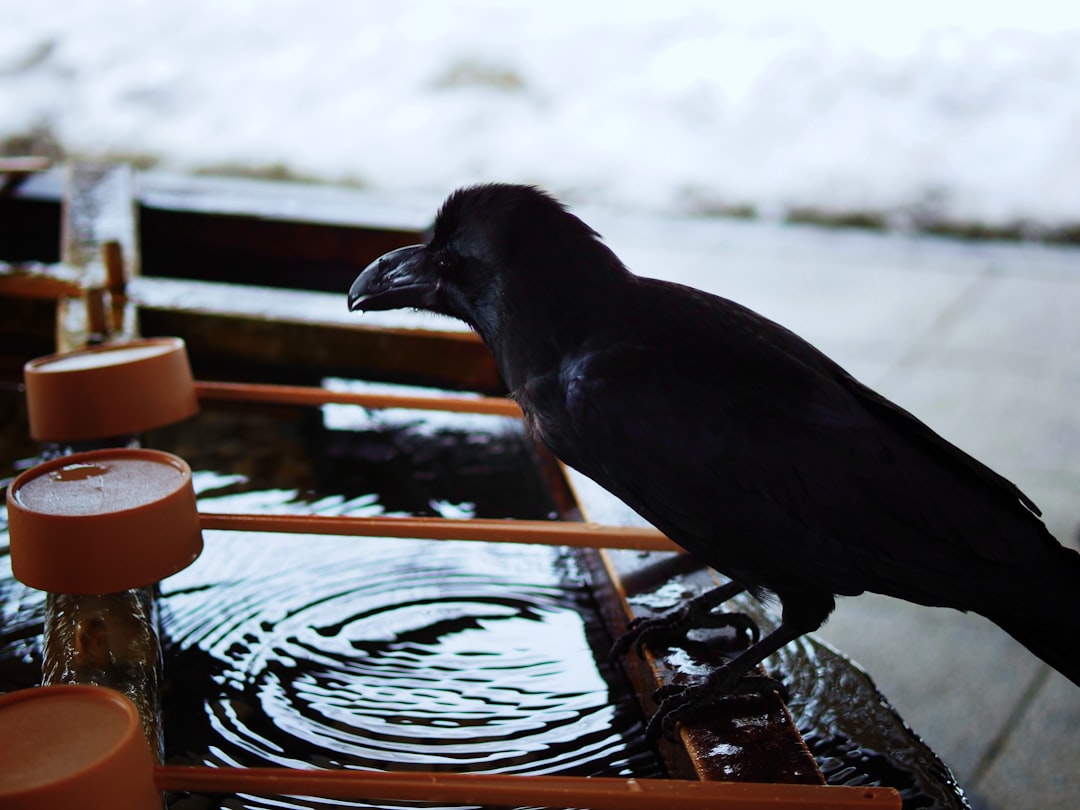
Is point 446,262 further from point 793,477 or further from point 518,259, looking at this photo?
point 793,477

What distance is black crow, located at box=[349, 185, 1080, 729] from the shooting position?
4.75 feet

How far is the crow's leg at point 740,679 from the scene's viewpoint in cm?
150

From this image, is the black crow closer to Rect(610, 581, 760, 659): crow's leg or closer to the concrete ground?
Rect(610, 581, 760, 659): crow's leg

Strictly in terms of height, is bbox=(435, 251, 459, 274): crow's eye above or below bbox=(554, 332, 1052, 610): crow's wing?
above

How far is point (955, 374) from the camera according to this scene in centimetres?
465

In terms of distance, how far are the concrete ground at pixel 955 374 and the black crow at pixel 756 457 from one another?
92 cm

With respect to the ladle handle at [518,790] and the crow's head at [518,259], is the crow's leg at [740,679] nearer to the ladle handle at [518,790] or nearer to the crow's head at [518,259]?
the ladle handle at [518,790]

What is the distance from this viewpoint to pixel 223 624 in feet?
6.14

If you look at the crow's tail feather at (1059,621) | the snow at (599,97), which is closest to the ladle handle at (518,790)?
the crow's tail feather at (1059,621)

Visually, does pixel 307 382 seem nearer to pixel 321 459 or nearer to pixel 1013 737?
pixel 321 459

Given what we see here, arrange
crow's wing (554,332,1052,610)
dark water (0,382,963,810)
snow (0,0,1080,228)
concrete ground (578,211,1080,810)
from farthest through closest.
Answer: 1. snow (0,0,1080,228)
2. concrete ground (578,211,1080,810)
3. dark water (0,382,963,810)
4. crow's wing (554,332,1052,610)

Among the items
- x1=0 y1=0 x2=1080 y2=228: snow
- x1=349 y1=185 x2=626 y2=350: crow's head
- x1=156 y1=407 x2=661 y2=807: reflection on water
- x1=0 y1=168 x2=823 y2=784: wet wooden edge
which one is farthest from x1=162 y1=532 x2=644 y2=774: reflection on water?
x1=0 y1=0 x2=1080 y2=228: snow

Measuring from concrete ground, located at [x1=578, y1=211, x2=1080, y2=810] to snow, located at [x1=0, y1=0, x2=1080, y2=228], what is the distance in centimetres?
103

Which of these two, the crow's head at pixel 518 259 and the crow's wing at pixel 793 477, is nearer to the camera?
the crow's wing at pixel 793 477
